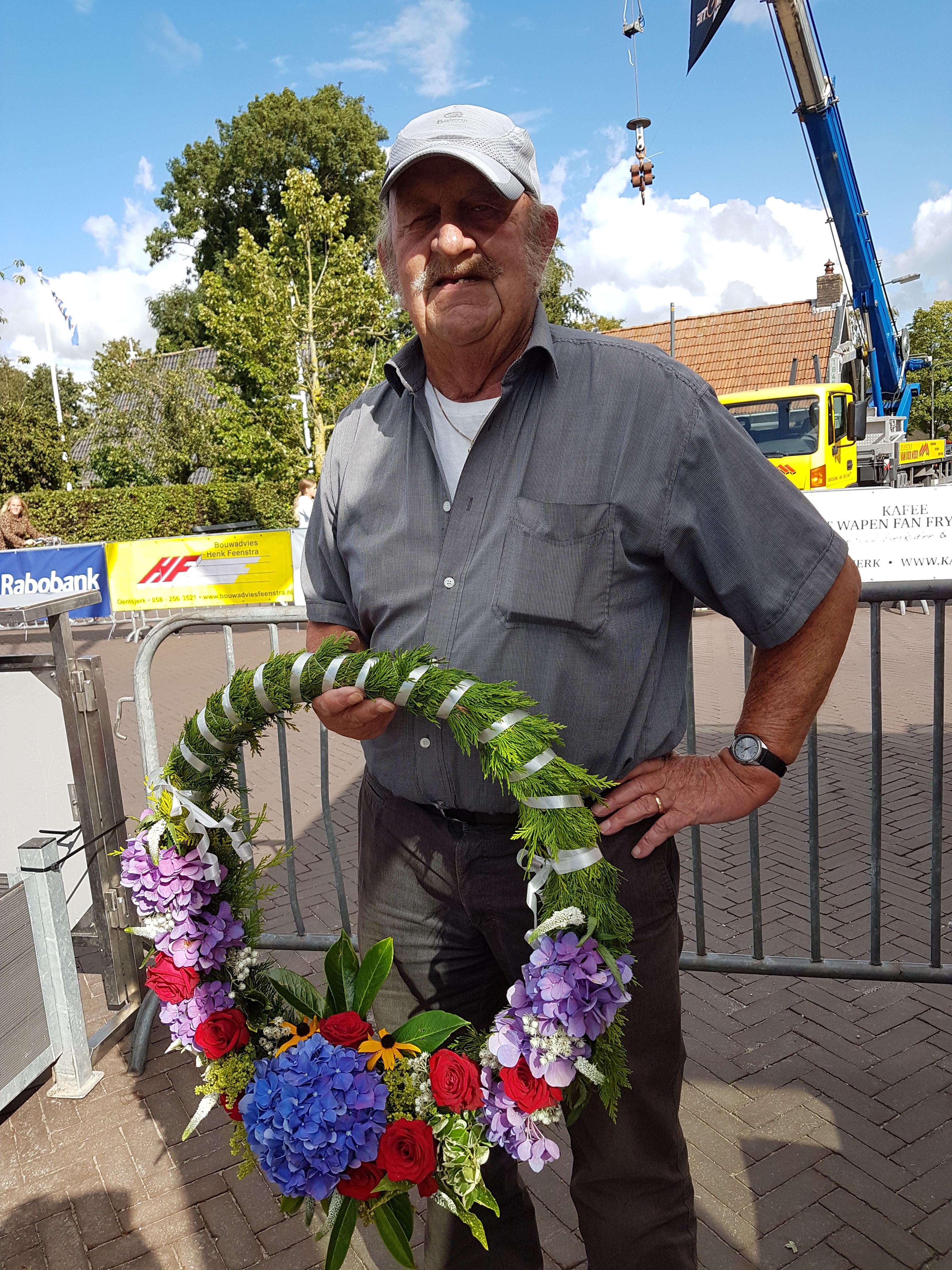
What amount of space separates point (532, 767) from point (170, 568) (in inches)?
455

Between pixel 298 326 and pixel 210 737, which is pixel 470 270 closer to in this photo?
pixel 210 737

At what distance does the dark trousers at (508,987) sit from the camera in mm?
1864

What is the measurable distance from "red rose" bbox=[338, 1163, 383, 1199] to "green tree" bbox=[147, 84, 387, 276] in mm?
27616

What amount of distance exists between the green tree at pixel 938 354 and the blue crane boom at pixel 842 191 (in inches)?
2187

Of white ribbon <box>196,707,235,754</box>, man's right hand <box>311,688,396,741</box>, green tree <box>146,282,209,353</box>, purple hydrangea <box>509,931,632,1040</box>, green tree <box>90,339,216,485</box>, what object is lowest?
purple hydrangea <box>509,931,632,1040</box>

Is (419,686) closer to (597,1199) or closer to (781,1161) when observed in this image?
(597,1199)

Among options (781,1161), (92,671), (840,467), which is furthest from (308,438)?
(781,1161)

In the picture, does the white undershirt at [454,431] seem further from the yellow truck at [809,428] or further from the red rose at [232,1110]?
the yellow truck at [809,428]

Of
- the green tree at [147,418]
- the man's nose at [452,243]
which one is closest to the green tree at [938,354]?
the green tree at [147,418]

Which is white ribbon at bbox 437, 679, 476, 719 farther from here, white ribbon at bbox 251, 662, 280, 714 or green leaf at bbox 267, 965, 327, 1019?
green leaf at bbox 267, 965, 327, 1019

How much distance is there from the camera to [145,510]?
892 inches

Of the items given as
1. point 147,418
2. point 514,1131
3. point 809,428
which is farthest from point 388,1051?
point 147,418

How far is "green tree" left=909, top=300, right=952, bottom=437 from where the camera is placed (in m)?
69.8

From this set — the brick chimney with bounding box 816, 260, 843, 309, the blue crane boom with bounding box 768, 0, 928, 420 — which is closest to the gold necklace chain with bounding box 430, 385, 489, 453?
the blue crane boom with bounding box 768, 0, 928, 420
